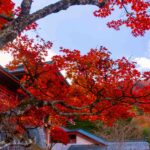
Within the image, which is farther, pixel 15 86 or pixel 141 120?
pixel 141 120

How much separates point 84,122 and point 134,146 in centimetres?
1059

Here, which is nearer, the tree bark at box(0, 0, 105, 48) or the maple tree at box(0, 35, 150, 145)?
the tree bark at box(0, 0, 105, 48)

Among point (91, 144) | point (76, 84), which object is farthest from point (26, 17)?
point (91, 144)

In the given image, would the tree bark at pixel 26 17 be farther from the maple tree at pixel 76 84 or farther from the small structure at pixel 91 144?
the small structure at pixel 91 144

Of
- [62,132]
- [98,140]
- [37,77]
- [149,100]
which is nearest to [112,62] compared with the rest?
[149,100]

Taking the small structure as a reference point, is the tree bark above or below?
above

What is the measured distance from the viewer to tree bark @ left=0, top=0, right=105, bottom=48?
7384 mm

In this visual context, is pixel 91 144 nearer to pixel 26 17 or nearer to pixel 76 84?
pixel 76 84

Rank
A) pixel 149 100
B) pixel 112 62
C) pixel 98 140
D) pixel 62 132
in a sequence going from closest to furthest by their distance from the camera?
pixel 149 100 → pixel 112 62 → pixel 62 132 → pixel 98 140

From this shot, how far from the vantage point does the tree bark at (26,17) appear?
7384 millimetres

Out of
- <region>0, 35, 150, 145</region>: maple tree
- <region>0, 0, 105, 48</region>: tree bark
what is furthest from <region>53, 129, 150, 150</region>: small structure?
<region>0, 0, 105, 48</region>: tree bark

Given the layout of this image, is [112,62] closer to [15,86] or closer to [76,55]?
[76,55]

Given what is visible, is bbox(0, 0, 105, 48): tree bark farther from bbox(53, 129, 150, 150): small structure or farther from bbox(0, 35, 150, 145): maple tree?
bbox(53, 129, 150, 150): small structure

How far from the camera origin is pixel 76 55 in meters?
18.1
